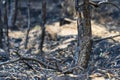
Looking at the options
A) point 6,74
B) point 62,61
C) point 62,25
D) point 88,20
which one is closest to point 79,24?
point 88,20

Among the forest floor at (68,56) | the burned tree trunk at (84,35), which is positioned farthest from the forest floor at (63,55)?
the burned tree trunk at (84,35)

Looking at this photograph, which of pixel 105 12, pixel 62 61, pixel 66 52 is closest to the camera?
pixel 62 61

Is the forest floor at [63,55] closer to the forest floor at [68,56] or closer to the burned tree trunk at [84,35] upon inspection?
the forest floor at [68,56]

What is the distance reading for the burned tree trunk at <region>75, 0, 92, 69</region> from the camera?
637cm

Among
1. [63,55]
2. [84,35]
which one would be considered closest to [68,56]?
[63,55]

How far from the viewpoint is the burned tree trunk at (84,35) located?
6.37m

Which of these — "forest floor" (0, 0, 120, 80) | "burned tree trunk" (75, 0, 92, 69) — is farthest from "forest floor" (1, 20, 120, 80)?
"burned tree trunk" (75, 0, 92, 69)

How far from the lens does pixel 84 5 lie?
6332 millimetres

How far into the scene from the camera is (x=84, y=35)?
6.41m

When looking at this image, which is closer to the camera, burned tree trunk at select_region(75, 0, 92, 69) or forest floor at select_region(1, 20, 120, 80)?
forest floor at select_region(1, 20, 120, 80)

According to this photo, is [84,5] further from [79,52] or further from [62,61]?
[62,61]

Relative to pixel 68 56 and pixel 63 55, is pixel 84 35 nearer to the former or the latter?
pixel 68 56

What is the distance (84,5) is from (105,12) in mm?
9322

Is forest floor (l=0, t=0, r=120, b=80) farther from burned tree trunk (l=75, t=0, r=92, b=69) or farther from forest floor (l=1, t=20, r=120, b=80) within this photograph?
burned tree trunk (l=75, t=0, r=92, b=69)
